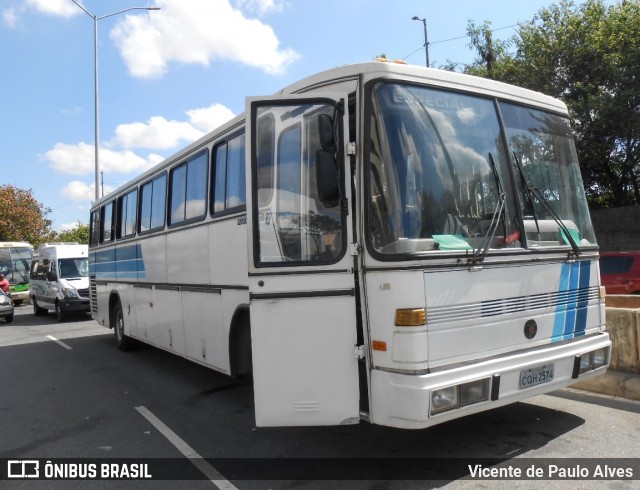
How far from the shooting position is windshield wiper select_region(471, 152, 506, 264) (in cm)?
398

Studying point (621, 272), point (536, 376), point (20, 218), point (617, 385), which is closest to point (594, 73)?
point (621, 272)

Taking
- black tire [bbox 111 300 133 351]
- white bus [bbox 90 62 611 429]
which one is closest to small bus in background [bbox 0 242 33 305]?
black tire [bbox 111 300 133 351]

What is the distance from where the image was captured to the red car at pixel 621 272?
1163cm

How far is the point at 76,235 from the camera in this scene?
154 ft

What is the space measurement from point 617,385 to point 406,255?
3.70 meters

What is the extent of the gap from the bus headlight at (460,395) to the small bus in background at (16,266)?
91.0 feet

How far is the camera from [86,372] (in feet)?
29.2

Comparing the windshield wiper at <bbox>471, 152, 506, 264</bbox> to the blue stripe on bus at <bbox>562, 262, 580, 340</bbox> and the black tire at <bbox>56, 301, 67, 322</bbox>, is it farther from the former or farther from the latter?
the black tire at <bbox>56, 301, 67, 322</bbox>

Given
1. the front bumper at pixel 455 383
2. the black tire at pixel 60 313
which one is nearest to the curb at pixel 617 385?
the front bumper at pixel 455 383

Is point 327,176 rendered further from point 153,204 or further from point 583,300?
point 153,204

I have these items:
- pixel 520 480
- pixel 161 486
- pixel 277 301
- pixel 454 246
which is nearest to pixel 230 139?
pixel 277 301

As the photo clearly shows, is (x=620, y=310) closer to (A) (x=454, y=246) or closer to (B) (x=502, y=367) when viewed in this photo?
(B) (x=502, y=367)

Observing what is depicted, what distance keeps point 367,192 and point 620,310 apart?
3.98 metres

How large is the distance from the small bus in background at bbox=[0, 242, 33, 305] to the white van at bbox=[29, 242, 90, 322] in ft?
25.8
